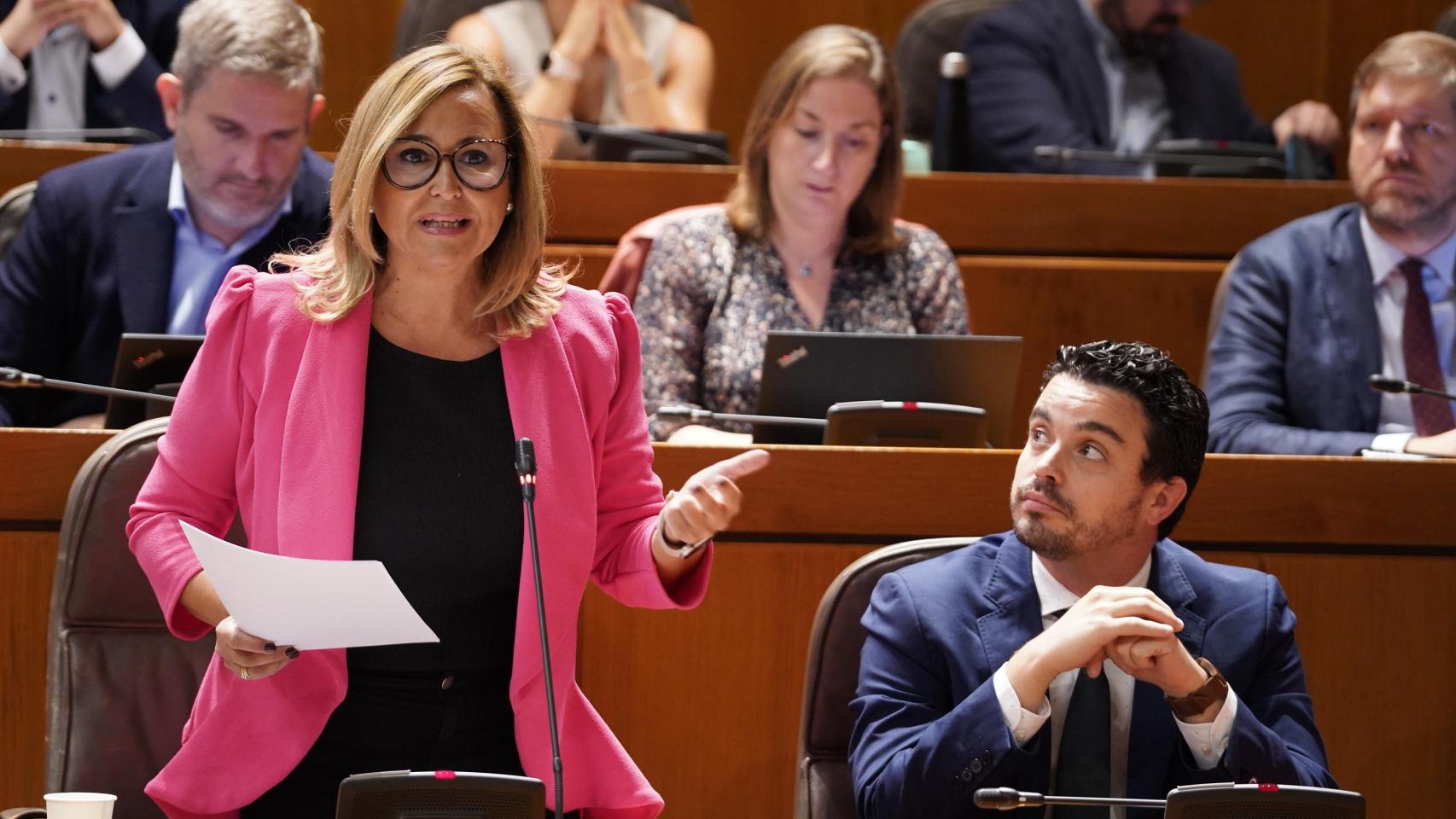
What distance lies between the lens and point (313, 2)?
496 centimetres

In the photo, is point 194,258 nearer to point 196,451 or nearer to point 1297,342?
point 196,451

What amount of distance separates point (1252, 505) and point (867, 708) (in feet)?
2.62

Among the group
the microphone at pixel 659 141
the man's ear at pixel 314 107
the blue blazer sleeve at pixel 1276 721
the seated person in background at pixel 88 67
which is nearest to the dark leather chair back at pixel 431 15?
the microphone at pixel 659 141

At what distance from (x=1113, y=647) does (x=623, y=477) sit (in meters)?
0.50

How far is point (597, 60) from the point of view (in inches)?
159

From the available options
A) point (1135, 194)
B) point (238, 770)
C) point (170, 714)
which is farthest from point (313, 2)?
point (238, 770)

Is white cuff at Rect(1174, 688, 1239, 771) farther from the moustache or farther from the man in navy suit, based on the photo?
the moustache

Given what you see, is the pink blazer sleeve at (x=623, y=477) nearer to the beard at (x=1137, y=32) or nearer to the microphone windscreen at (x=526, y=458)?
the microphone windscreen at (x=526, y=458)

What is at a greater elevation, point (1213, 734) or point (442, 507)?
point (442, 507)

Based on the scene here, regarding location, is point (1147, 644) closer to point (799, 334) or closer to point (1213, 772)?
point (1213, 772)

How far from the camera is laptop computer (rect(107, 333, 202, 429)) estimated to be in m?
2.32

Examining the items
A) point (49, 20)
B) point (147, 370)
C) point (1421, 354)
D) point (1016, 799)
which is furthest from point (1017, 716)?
point (49, 20)

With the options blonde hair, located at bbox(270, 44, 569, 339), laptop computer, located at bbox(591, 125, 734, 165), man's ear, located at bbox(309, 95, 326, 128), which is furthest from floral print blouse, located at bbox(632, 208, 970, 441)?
blonde hair, located at bbox(270, 44, 569, 339)

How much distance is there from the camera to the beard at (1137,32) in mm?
4215
